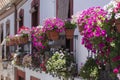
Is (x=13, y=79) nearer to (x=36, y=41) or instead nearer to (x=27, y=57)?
(x=27, y=57)

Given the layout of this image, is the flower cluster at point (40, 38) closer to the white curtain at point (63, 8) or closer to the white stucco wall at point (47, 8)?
the white curtain at point (63, 8)

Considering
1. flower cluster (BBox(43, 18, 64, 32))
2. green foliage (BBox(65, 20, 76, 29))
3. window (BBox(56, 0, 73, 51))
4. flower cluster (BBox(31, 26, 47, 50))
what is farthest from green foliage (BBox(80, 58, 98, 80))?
flower cluster (BBox(31, 26, 47, 50))

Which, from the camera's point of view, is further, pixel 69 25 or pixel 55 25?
pixel 55 25

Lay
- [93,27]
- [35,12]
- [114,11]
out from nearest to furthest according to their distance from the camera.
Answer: [114,11]
[93,27]
[35,12]

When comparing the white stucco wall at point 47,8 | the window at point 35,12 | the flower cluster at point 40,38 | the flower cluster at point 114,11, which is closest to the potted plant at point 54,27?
the flower cluster at point 40,38

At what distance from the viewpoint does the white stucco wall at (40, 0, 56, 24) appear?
415 inches


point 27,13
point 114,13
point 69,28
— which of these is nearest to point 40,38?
point 69,28

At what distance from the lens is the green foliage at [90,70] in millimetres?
6255

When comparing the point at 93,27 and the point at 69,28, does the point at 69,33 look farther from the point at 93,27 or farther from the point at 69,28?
the point at 93,27

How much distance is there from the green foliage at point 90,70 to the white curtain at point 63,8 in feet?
8.73

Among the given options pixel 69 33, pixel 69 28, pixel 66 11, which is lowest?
pixel 69 33

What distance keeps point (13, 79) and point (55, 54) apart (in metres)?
8.88

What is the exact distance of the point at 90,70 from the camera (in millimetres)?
6383

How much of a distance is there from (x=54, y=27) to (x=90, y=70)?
7.25 ft
